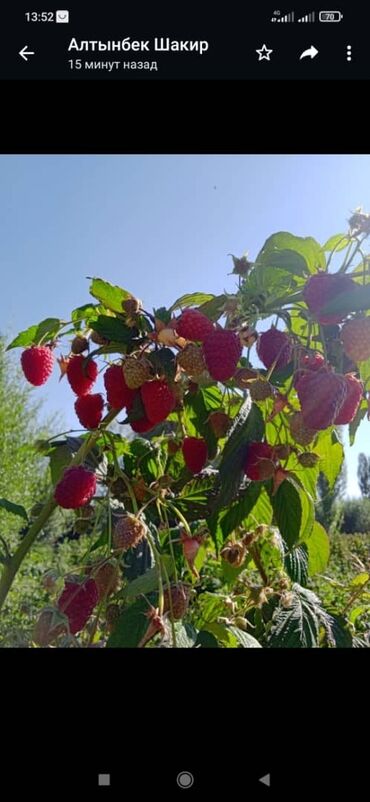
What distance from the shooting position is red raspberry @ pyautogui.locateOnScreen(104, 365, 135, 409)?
442 mm

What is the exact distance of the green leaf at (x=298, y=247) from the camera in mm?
454

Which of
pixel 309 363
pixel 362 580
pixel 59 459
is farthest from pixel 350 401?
pixel 362 580

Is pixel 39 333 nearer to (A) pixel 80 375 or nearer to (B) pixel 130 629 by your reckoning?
(A) pixel 80 375

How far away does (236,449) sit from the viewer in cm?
43

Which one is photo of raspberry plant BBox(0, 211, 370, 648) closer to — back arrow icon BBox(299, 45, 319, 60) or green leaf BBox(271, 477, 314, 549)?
green leaf BBox(271, 477, 314, 549)

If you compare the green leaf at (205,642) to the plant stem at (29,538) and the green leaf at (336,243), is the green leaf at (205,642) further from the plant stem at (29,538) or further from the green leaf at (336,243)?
the green leaf at (336,243)

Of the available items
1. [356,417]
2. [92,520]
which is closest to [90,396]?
[92,520]

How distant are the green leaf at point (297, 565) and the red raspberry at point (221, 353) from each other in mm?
207

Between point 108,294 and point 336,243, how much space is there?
178mm

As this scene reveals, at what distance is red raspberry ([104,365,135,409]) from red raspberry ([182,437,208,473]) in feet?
0.19

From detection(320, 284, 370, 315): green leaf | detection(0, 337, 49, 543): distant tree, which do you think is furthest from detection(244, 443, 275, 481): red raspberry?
detection(0, 337, 49, 543): distant tree

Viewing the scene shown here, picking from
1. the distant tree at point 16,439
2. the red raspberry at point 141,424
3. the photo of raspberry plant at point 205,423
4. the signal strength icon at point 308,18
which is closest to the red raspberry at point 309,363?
the photo of raspberry plant at point 205,423
